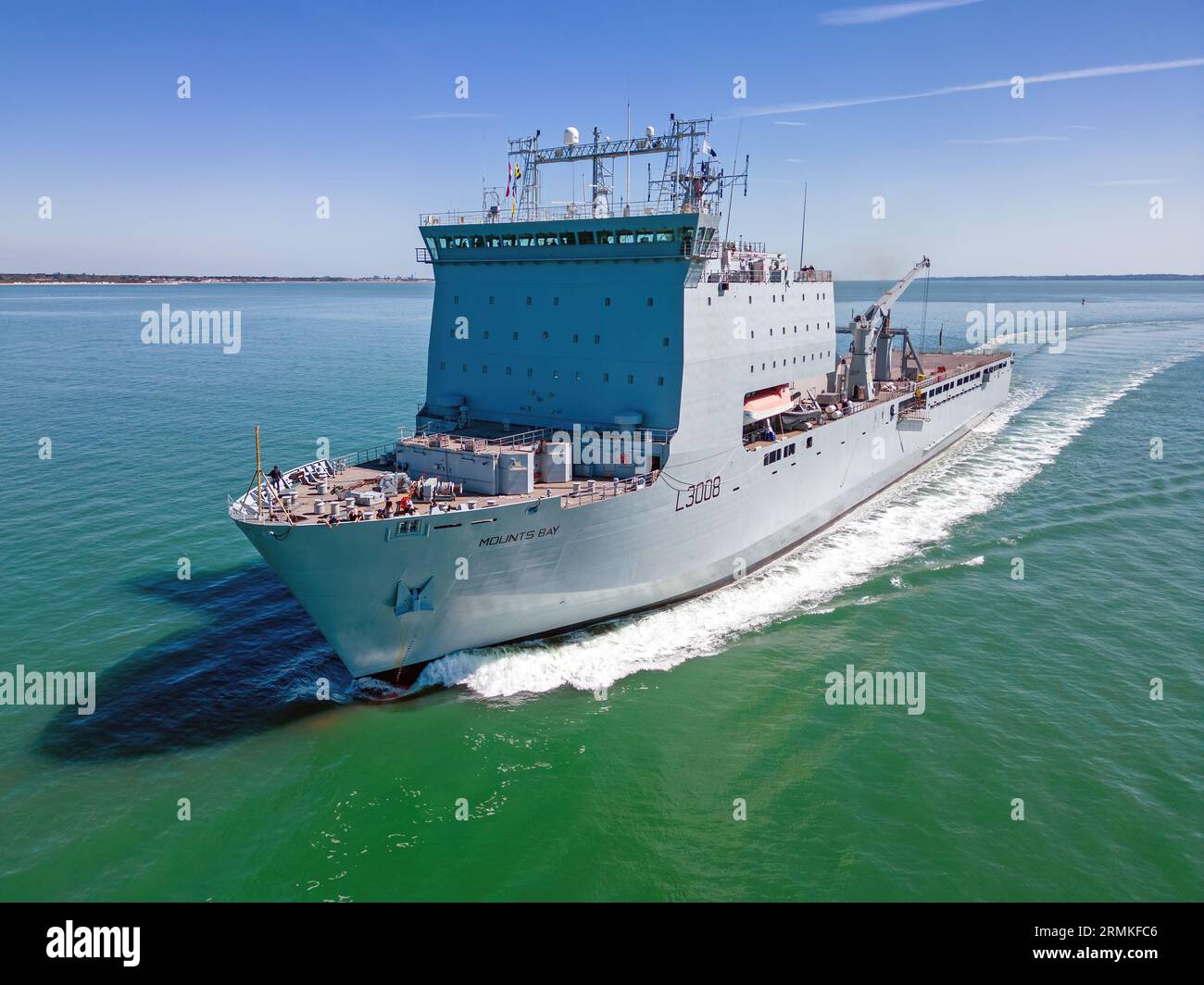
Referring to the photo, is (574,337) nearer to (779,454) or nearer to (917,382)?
(779,454)

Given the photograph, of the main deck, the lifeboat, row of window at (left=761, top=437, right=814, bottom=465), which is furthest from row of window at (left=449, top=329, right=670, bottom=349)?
the lifeboat

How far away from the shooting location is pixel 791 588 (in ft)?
77.0

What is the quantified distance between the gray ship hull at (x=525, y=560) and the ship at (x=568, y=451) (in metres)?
0.05

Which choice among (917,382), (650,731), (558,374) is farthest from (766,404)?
(917,382)

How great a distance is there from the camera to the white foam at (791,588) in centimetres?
1825

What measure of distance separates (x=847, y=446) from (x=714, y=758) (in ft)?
55.0

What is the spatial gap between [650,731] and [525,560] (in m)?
4.72

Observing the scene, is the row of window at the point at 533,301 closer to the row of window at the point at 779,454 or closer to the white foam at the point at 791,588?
the row of window at the point at 779,454

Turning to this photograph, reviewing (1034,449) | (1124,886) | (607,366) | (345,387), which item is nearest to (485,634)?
(607,366)

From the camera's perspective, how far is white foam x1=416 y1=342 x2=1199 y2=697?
18.2 meters

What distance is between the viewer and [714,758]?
51.2 feet
